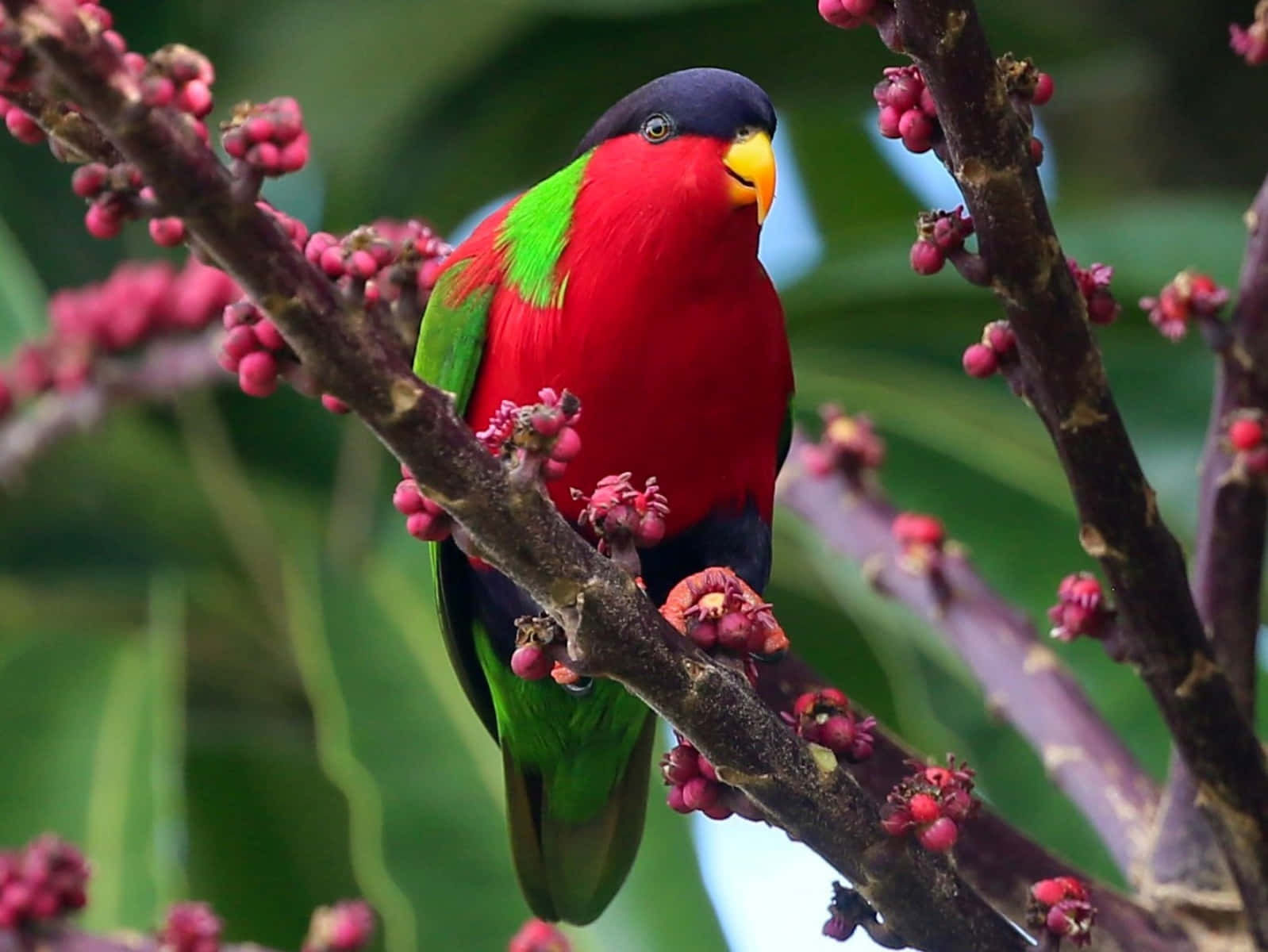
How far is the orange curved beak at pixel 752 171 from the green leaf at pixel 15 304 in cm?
169

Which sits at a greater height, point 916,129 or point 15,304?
Result: point 15,304

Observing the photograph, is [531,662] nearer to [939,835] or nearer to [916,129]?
[939,835]

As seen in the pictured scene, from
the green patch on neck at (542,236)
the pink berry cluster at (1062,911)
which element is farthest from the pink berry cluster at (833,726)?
the green patch on neck at (542,236)

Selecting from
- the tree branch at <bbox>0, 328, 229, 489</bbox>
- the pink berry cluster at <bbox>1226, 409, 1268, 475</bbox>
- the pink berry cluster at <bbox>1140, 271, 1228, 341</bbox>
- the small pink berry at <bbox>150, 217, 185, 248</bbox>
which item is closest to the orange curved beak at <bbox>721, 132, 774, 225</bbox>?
the pink berry cluster at <bbox>1140, 271, 1228, 341</bbox>

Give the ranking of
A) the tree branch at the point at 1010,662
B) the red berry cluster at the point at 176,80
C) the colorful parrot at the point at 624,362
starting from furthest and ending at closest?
the colorful parrot at the point at 624,362 < the tree branch at the point at 1010,662 < the red berry cluster at the point at 176,80

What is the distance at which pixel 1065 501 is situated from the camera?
110 inches

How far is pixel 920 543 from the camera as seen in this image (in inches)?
70.9

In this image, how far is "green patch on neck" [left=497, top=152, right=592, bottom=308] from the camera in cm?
Answer: 175

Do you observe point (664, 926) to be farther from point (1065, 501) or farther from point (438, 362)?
point (1065, 501)

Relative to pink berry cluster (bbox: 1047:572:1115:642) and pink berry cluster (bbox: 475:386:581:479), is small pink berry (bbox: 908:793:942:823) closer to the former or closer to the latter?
pink berry cluster (bbox: 1047:572:1115:642)

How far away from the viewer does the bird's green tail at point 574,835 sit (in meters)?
1.89

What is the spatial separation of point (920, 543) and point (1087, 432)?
64 cm

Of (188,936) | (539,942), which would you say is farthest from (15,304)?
(539,942)

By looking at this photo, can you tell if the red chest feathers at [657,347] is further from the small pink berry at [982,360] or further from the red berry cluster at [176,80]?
the red berry cluster at [176,80]
